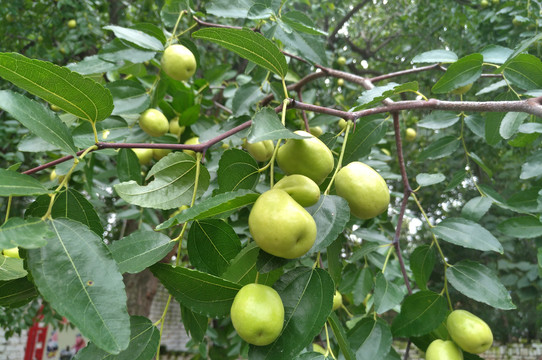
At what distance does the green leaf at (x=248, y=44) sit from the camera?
73 cm

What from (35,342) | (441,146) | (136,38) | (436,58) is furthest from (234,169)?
(35,342)

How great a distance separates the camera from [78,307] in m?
0.52

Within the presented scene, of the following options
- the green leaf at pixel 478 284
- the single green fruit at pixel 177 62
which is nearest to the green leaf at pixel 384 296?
the green leaf at pixel 478 284

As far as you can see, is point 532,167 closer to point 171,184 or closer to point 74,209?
point 171,184

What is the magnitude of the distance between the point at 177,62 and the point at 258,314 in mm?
1032

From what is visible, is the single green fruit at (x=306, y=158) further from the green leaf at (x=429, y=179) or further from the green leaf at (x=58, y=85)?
the green leaf at (x=429, y=179)

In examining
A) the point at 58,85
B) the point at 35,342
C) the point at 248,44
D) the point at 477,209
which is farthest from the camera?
the point at 35,342

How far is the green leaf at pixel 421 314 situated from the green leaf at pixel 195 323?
0.50 metres

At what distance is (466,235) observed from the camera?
1.07 meters

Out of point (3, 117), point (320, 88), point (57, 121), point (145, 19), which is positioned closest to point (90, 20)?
point (145, 19)

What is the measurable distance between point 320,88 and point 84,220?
2.99 metres

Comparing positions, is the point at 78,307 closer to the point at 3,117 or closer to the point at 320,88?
the point at 3,117

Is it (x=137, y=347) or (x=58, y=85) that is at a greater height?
(x=58, y=85)

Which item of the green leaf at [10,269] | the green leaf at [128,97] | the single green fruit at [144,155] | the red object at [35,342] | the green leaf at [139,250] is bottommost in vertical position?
the red object at [35,342]
